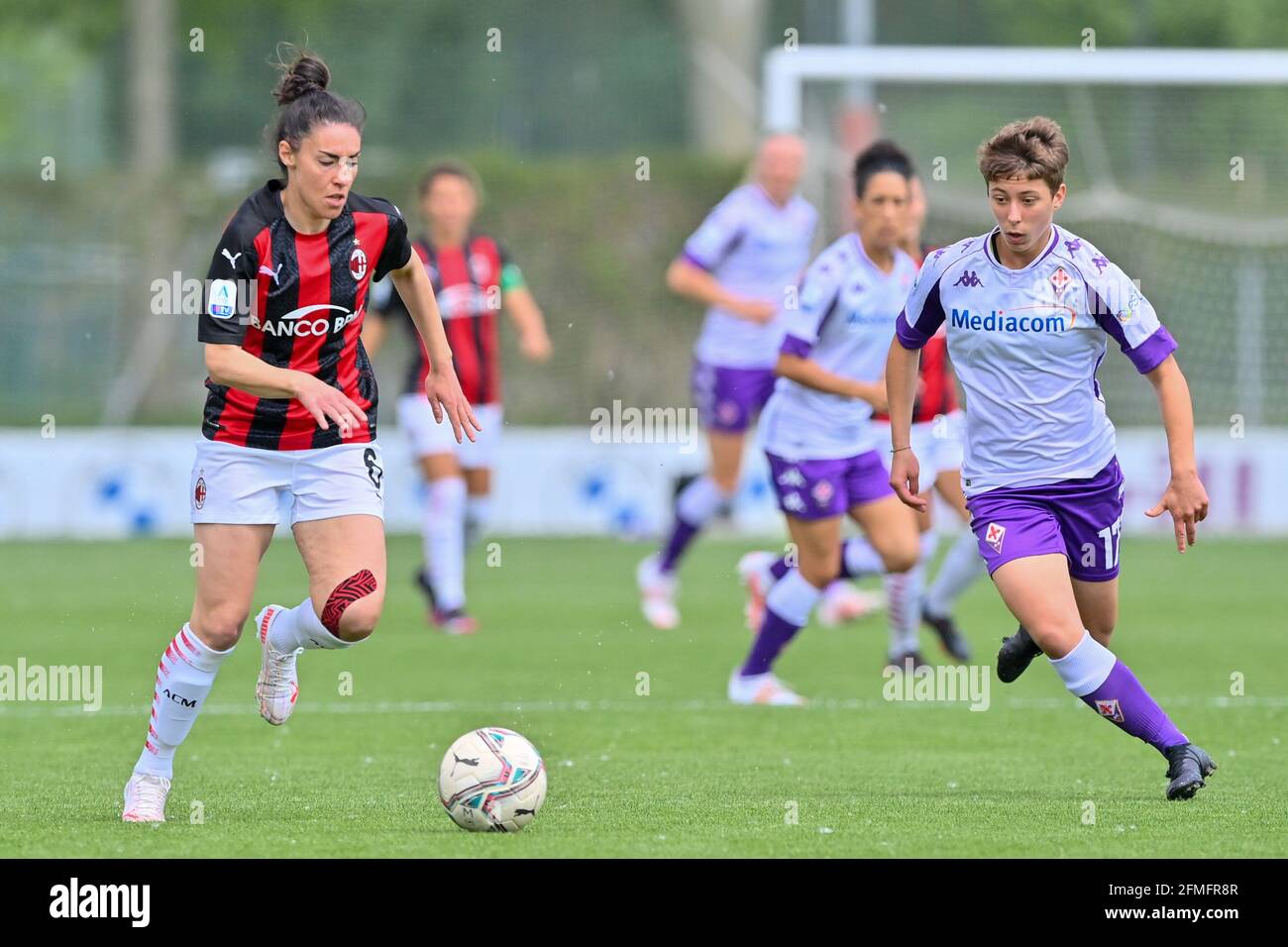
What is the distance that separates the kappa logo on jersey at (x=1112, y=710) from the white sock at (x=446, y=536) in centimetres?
596

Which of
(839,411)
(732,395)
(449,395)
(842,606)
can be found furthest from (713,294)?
(449,395)

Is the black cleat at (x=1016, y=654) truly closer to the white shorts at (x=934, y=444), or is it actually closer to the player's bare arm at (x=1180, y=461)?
the player's bare arm at (x=1180, y=461)

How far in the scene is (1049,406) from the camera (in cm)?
653

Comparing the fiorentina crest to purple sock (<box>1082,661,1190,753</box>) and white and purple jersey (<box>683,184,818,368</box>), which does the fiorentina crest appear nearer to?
purple sock (<box>1082,661,1190,753</box>)

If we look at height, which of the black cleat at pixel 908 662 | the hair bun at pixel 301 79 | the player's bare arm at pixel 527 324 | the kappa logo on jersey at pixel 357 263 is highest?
the hair bun at pixel 301 79

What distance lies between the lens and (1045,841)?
18.7 feet

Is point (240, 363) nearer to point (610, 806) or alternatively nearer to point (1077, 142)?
point (610, 806)

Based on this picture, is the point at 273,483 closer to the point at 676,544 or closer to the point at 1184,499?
the point at 1184,499

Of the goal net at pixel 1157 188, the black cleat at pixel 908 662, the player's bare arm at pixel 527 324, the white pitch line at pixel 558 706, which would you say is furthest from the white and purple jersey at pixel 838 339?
the goal net at pixel 1157 188

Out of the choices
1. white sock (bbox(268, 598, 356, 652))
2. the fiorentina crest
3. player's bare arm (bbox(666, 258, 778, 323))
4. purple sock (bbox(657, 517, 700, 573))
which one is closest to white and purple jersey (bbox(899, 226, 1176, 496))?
the fiorentina crest

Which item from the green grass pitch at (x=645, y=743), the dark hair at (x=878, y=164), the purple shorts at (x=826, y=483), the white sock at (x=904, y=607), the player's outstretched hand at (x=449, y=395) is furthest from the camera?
the white sock at (x=904, y=607)

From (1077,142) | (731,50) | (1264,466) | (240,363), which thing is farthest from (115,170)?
(240,363)

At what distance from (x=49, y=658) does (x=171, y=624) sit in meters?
4.18

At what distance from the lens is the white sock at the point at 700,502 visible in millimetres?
12062
